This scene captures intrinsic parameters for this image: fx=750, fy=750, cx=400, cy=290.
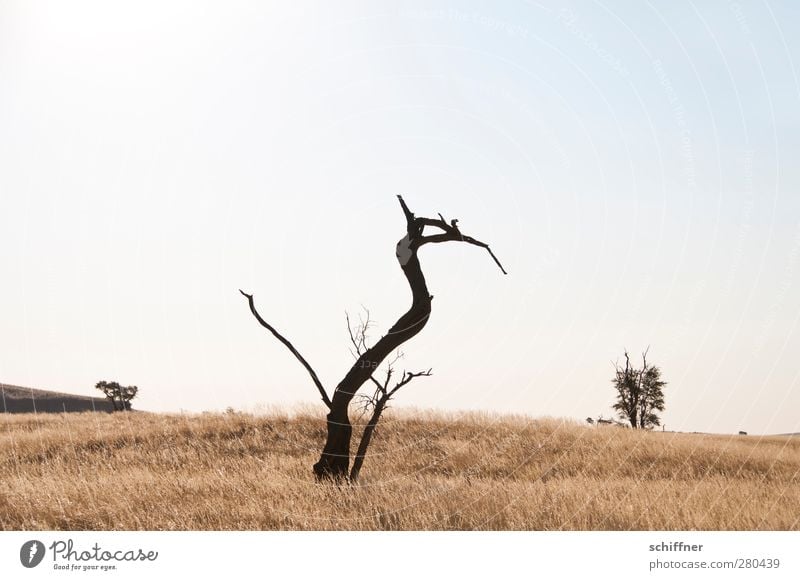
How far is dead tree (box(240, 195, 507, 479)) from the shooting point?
1124cm

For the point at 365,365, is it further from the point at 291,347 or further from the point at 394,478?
the point at 394,478

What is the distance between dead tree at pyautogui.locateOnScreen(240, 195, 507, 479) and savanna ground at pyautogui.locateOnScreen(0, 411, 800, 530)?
2.27 feet

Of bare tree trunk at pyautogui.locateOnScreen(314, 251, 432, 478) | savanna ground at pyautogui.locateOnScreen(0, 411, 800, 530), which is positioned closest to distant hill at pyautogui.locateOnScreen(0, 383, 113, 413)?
savanna ground at pyautogui.locateOnScreen(0, 411, 800, 530)

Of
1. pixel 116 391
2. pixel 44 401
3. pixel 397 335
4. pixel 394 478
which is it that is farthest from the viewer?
pixel 44 401

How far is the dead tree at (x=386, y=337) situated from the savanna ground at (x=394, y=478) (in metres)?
0.69

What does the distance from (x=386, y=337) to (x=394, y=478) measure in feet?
9.36

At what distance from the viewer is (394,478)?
41.5ft

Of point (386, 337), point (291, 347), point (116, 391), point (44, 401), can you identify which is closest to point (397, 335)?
point (386, 337)

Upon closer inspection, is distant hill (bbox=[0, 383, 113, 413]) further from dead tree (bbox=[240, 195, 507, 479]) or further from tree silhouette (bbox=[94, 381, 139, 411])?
dead tree (bbox=[240, 195, 507, 479])

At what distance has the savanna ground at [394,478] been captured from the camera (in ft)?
33.3

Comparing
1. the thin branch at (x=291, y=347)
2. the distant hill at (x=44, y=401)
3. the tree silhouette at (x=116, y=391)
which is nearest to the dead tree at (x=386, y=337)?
the thin branch at (x=291, y=347)

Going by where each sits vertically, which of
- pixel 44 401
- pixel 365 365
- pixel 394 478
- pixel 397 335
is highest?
pixel 397 335

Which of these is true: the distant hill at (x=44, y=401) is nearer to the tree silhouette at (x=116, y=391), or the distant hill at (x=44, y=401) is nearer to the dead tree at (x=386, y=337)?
the tree silhouette at (x=116, y=391)
